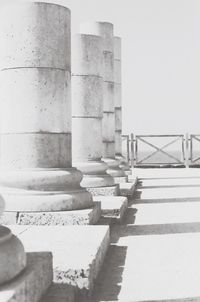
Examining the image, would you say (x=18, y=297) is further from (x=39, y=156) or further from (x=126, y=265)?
(x=39, y=156)

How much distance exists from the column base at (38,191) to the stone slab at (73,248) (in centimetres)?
61

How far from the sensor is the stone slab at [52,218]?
737 cm

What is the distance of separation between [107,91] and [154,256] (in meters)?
10.0

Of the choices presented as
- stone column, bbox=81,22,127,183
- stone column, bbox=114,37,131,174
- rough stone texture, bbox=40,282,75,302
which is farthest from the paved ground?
stone column, bbox=114,37,131,174

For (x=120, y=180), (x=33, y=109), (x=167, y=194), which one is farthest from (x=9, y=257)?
(x=120, y=180)

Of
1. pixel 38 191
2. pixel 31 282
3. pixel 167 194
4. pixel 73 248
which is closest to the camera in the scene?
pixel 31 282

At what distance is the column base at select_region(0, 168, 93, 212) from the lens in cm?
758

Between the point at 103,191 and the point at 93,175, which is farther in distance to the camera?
the point at 93,175

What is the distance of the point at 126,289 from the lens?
16.2 feet

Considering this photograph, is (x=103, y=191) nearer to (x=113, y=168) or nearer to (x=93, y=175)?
(x=93, y=175)

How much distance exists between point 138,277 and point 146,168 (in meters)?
18.5

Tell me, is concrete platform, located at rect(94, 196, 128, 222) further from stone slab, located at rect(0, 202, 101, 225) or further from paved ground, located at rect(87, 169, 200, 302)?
stone slab, located at rect(0, 202, 101, 225)

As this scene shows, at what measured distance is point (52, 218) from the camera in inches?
292

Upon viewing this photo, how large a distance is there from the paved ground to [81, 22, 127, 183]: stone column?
426cm
